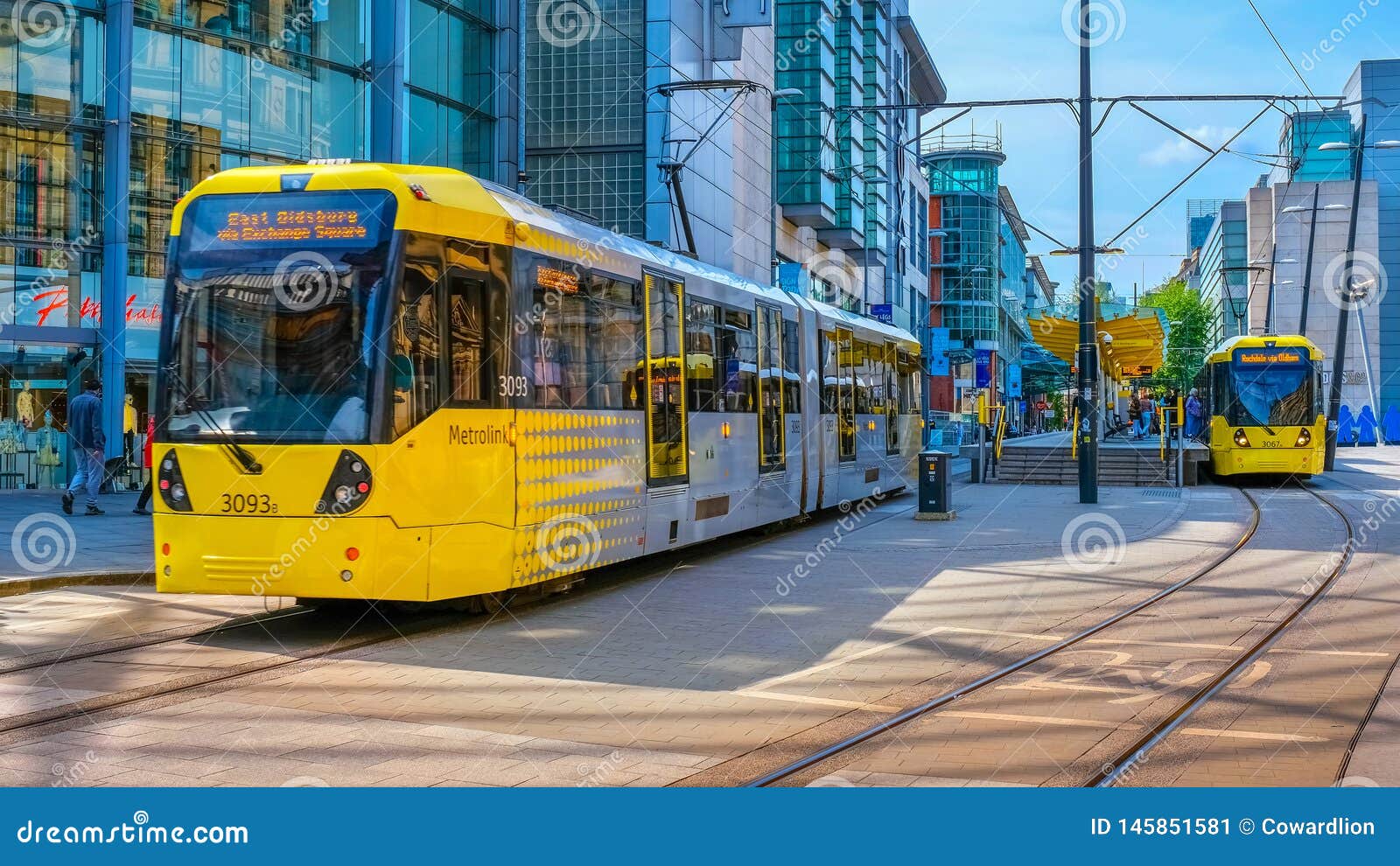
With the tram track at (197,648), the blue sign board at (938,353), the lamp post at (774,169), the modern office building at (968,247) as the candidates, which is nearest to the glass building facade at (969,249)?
the modern office building at (968,247)

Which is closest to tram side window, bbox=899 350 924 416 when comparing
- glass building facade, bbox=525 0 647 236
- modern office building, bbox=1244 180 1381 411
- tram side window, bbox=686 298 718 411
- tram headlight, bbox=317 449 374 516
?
glass building facade, bbox=525 0 647 236

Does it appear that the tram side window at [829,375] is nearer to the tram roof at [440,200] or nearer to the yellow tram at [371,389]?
the tram roof at [440,200]

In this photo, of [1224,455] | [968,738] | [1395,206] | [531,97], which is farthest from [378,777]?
[1395,206]

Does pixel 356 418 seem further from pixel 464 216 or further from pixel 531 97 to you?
pixel 531 97

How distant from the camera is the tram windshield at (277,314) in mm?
9516

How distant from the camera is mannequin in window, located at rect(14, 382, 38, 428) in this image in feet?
74.7

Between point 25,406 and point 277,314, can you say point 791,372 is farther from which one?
point 25,406

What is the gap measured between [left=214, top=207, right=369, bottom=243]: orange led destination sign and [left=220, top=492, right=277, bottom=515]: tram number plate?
177 centimetres

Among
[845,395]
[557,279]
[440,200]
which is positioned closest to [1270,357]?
[845,395]

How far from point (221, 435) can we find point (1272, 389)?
2466 centimetres

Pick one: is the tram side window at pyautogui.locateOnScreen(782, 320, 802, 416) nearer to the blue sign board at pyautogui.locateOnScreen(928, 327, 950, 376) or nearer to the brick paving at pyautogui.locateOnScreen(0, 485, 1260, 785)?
the brick paving at pyautogui.locateOnScreen(0, 485, 1260, 785)

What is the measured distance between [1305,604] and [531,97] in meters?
26.3

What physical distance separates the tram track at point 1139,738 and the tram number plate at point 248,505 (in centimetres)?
459

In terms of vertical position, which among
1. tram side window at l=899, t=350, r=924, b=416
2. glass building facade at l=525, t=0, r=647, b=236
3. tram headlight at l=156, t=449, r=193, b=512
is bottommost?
tram headlight at l=156, t=449, r=193, b=512
